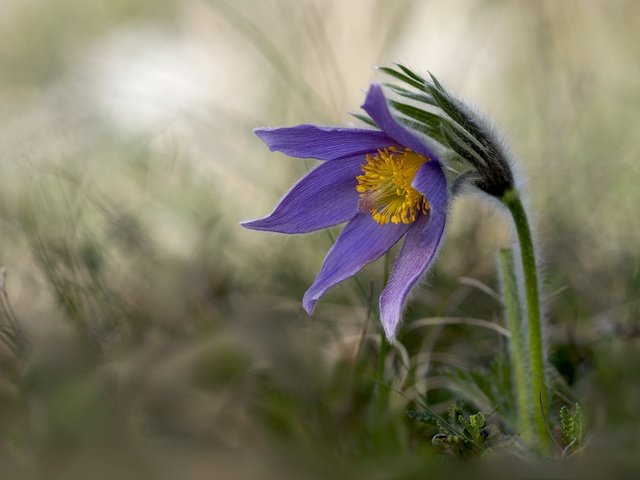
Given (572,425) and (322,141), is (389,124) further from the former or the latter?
(572,425)

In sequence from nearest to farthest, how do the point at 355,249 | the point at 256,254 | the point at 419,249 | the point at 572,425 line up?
the point at 572,425 < the point at 419,249 < the point at 355,249 < the point at 256,254

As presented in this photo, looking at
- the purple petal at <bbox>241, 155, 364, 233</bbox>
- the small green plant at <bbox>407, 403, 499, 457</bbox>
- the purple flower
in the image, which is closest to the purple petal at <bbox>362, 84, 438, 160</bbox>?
the purple flower

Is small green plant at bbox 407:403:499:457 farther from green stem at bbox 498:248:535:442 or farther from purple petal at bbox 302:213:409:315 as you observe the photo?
purple petal at bbox 302:213:409:315

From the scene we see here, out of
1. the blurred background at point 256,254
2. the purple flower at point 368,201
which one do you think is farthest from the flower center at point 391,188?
the blurred background at point 256,254

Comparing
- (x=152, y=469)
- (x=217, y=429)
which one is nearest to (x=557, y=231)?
(x=217, y=429)

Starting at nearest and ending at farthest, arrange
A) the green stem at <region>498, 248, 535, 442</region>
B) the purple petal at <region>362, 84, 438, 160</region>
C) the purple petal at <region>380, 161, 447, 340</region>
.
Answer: the purple petal at <region>362, 84, 438, 160</region>, the purple petal at <region>380, 161, 447, 340</region>, the green stem at <region>498, 248, 535, 442</region>

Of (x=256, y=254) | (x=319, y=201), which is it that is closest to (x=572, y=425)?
(x=319, y=201)

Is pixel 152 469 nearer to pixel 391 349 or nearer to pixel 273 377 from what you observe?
pixel 273 377
